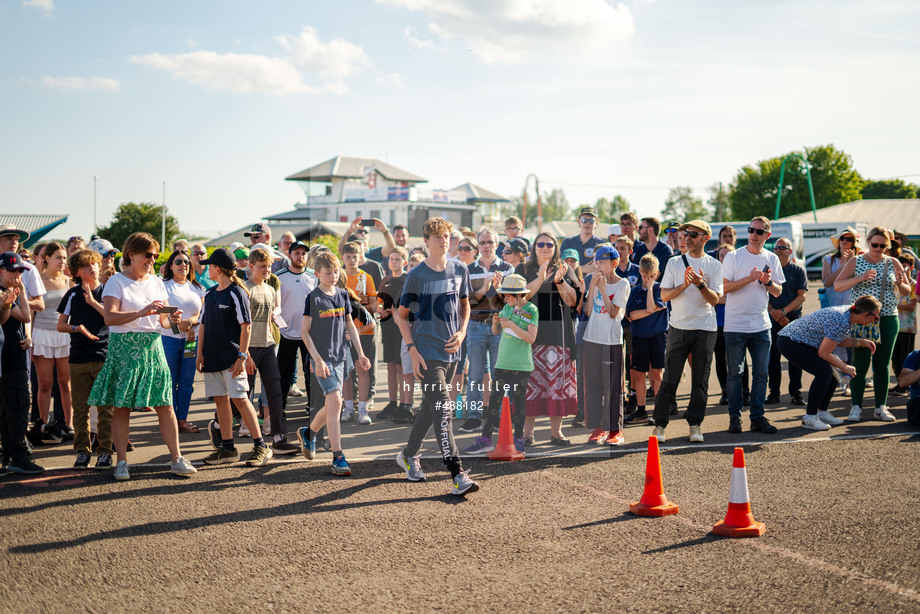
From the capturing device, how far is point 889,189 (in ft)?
294

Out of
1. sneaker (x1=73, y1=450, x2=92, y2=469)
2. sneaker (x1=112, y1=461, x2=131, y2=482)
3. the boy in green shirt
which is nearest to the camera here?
sneaker (x1=112, y1=461, x2=131, y2=482)

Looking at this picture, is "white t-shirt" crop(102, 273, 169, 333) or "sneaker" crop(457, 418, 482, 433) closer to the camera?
"white t-shirt" crop(102, 273, 169, 333)

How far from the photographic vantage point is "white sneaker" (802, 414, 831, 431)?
7.91 metres

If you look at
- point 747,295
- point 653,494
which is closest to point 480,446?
point 653,494

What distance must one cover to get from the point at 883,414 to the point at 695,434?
263cm

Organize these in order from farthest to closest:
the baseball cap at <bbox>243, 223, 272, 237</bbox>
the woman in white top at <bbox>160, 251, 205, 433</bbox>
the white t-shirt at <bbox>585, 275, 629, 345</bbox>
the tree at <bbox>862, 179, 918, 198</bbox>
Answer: the tree at <bbox>862, 179, 918, 198</bbox> → the baseball cap at <bbox>243, 223, 272, 237</bbox> → the woman in white top at <bbox>160, 251, 205, 433</bbox> → the white t-shirt at <bbox>585, 275, 629, 345</bbox>

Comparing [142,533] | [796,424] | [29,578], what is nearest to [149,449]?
[142,533]

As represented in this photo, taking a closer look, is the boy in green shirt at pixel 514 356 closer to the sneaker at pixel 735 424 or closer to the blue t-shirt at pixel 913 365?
the sneaker at pixel 735 424

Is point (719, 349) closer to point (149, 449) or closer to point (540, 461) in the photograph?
point (540, 461)

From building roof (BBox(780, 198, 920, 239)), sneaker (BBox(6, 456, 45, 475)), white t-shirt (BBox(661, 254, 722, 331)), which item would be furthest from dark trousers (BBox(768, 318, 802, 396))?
building roof (BBox(780, 198, 920, 239))

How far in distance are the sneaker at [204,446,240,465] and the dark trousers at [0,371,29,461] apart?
1500 mm

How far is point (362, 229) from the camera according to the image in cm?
946

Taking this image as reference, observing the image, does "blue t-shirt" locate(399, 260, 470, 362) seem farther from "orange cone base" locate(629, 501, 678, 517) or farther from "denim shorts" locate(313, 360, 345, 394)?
"orange cone base" locate(629, 501, 678, 517)

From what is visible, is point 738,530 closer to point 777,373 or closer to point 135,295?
point 135,295
